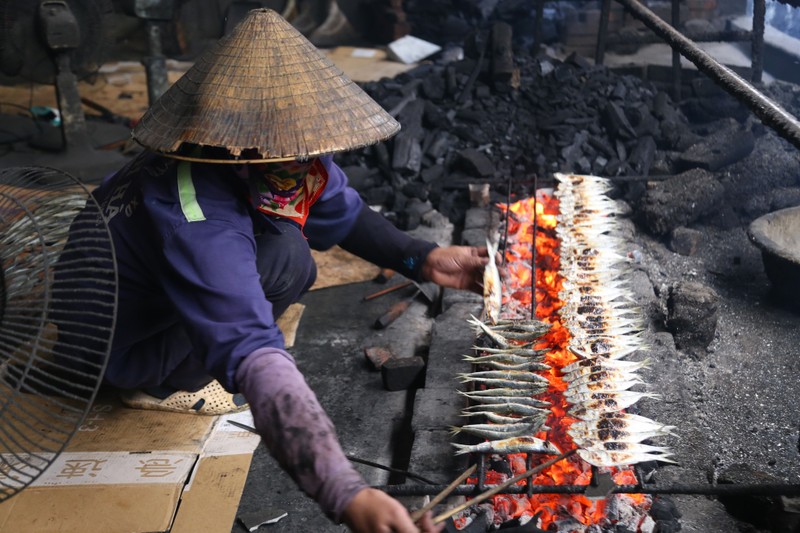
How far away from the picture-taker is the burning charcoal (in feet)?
13.2

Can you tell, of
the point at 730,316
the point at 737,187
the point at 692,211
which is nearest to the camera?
the point at 730,316

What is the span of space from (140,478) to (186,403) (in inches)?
21.2

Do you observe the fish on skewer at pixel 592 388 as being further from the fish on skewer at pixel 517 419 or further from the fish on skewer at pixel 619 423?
the fish on skewer at pixel 517 419

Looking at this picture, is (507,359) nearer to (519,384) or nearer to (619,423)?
(519,384)

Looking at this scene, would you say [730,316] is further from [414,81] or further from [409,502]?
[414,81]

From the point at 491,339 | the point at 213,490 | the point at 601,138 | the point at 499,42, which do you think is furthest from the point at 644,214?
the point at 213,490

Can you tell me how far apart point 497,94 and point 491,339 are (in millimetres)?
4260

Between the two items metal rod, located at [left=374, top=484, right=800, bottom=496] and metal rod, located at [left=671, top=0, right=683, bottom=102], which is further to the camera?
metal rod, located at [left=671, top=0, right=683, bottom=102]

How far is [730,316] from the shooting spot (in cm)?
452

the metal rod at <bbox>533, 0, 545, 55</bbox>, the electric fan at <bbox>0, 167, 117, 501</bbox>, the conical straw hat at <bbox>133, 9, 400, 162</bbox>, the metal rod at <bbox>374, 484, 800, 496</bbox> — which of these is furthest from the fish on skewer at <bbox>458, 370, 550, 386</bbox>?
the metal rod at <bbox>533, 0, 545, 55</bbox>

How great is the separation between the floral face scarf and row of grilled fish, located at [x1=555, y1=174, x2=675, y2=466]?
1346mm

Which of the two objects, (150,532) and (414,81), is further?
(414,81)

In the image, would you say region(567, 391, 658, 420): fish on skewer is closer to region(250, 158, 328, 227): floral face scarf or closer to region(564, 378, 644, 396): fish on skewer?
region(564, 378, 644, 396): fish on skewer

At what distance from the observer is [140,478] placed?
328 cm
